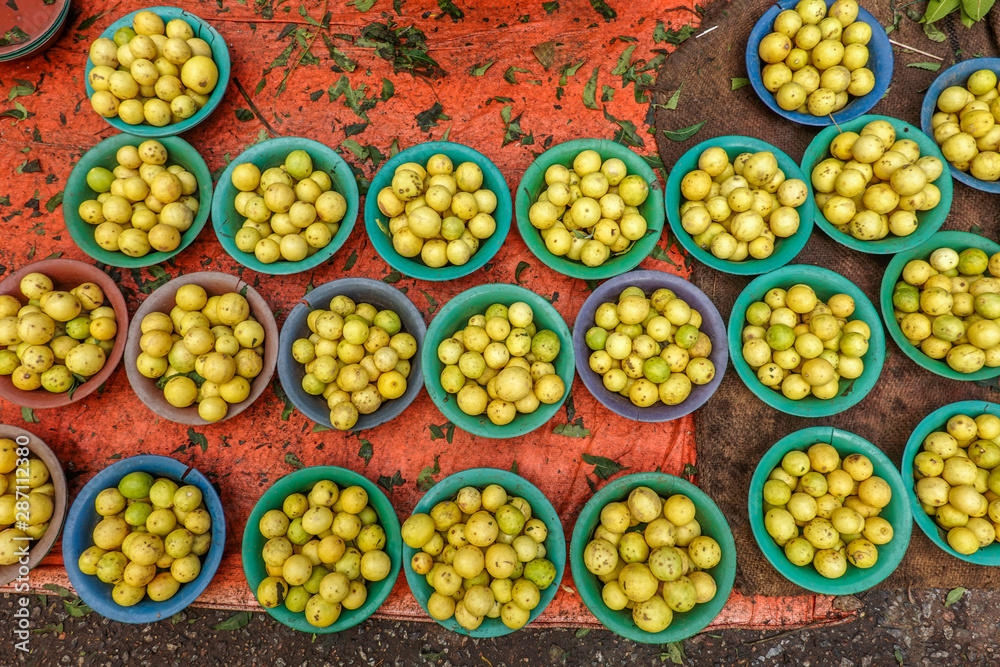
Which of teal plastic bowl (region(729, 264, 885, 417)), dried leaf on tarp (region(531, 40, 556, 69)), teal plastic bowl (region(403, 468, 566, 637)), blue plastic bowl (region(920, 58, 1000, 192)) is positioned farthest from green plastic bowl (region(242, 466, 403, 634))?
blue plastic bowl (region(920, 58, 1000, 192))

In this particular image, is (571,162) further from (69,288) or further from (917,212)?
(69,288)

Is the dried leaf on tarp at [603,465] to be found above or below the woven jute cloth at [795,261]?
below

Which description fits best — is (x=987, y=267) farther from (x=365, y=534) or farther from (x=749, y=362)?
(x=365, y=534)

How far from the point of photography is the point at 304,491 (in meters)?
2.94

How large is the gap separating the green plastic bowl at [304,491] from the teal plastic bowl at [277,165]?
4.42 feet

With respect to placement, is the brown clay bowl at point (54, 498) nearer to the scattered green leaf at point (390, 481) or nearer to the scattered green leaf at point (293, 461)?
the scattered green leaf at point (293, 461)

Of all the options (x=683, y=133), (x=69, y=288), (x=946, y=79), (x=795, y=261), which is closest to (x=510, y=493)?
(x=795, y=261)

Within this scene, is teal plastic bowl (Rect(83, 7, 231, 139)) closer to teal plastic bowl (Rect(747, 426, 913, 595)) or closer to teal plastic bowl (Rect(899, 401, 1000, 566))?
teal plastic bowl (Rect(747, 426, 913, 595))

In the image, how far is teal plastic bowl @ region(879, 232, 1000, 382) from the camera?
9.84 ft

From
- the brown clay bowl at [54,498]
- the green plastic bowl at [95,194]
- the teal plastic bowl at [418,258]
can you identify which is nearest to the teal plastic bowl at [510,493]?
the teal plastic bowl at [418,258]

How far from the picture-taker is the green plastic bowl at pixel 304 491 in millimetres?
2619

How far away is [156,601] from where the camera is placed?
8.89 ft

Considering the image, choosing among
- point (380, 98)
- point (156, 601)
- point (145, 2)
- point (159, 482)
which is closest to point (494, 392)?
point (159, 482)

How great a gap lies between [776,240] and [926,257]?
1.11 m
